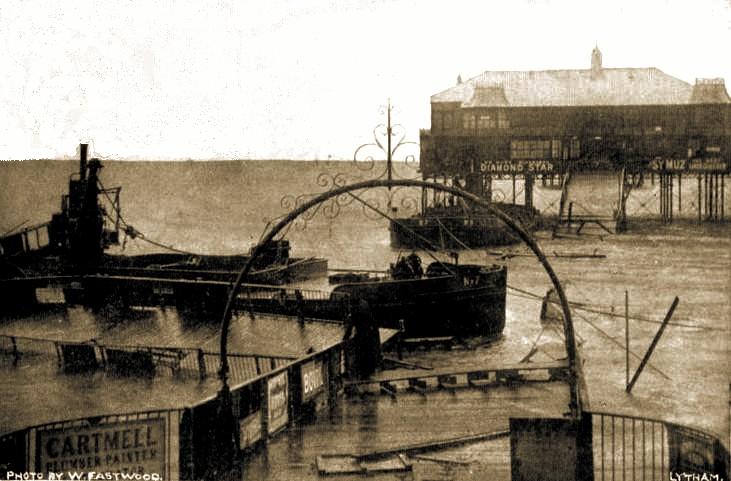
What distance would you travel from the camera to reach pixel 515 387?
15.0m

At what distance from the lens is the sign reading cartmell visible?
33.1 feet

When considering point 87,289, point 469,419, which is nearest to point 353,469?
point 469,419

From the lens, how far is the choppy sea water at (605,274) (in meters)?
18.2

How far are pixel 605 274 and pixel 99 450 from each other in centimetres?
3040

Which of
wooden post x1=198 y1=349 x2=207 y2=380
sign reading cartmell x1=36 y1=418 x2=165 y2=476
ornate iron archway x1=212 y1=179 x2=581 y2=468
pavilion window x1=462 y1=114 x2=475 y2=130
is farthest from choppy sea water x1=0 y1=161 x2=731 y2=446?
sign reading cartmell x1=36 y1=418 x2=165 y2=476

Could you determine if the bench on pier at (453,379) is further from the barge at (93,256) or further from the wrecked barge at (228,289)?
the barge at (93,256)

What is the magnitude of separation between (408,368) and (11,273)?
643 inches

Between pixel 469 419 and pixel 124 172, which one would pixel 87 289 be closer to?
pixel 469 419

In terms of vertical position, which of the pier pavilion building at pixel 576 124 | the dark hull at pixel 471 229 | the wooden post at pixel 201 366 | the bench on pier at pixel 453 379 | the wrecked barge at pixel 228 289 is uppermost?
the pier pavilion building at pixel 576 124

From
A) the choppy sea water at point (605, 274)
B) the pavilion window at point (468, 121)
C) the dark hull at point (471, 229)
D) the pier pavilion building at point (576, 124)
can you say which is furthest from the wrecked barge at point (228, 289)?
the dark hull at point (471, 229)

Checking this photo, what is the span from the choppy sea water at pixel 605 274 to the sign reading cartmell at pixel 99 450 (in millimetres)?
7796

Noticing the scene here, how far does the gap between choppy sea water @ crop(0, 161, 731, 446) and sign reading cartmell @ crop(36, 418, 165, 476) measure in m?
7.80

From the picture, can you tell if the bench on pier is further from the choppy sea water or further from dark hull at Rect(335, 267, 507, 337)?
dark hull at Rect(335, 267, 507, 337)

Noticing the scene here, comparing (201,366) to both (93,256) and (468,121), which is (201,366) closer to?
(93,256)
